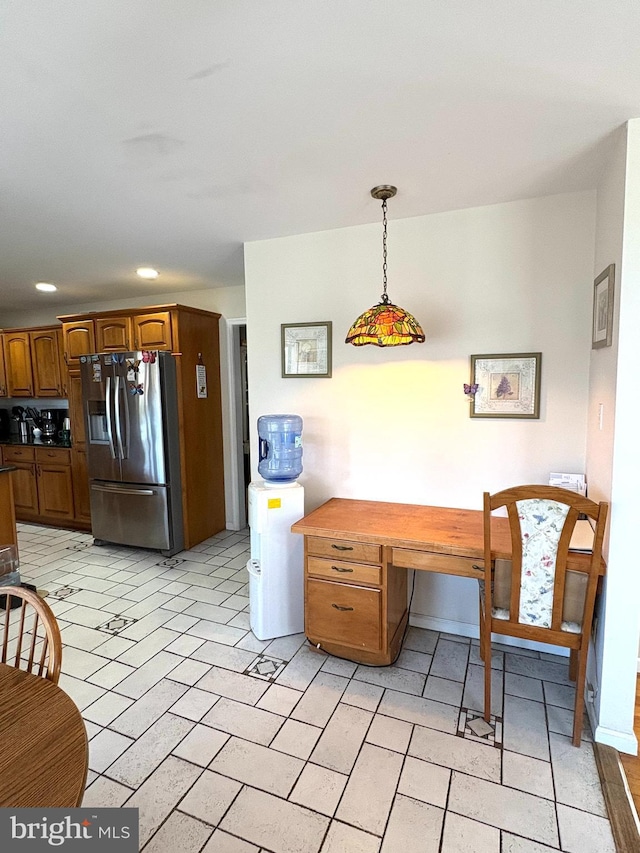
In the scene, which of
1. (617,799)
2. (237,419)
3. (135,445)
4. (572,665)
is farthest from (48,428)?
(617,799)

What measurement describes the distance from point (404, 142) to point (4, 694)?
2303 millimetres

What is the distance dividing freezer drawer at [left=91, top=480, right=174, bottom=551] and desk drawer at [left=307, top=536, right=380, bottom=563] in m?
2.02

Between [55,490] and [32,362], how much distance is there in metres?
1.47

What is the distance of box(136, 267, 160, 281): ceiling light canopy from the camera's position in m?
3.81

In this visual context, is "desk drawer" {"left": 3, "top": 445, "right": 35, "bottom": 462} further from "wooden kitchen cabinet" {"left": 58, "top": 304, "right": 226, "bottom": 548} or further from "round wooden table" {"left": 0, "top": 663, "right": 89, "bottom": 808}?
"round wooden table" {"left": 0, "top": 663, "right": 89, "bottom": 808}

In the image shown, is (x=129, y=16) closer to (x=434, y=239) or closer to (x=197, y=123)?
(x=197, y=123)

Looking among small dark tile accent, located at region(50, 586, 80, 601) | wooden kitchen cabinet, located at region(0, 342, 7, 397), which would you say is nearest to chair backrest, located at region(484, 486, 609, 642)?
small dark tile accent, located at region(50, 586, 80, 601)

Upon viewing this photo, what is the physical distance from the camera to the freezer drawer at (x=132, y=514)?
3.95 meters

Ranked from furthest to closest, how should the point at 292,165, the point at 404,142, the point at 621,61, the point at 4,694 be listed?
the point at 292,165, the point at 404,142, the point at 621,61, the point at 4,694

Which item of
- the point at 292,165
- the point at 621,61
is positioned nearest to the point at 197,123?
the point at 292,165

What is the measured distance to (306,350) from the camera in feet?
9.93

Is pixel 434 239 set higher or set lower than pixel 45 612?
higher

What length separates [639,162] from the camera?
1693 millimetres

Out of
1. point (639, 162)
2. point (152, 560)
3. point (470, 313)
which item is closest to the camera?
point (639, 162)
